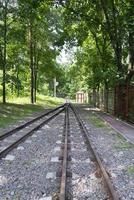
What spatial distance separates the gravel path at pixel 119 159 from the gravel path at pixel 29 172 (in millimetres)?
1139

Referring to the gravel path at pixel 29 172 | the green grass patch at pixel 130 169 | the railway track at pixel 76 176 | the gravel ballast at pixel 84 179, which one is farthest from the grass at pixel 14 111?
the green grass patch at pixel 130 169

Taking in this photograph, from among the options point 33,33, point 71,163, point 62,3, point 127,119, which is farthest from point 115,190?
point 33,33

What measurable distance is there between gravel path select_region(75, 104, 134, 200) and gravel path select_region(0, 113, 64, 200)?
114 cm

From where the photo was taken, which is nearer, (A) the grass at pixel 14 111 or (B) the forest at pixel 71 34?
(A) the grass at pixel 14 111

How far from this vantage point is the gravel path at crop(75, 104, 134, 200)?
23.8 feet

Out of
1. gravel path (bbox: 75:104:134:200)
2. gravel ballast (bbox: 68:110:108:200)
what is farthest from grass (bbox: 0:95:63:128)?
gravel ballast (bbox: 68:110:108:200)

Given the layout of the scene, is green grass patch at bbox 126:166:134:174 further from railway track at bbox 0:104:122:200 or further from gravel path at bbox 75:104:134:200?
railway track at bbox 0:104:122:200

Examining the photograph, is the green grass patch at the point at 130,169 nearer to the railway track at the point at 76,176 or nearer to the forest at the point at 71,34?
the railway track at the point at 76,176

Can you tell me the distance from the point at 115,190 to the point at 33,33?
41848 millimetres

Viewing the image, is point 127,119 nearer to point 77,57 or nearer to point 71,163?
point 71,163

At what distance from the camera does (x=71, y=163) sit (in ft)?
31.0

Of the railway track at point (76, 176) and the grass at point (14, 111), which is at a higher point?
the grass at point (14, 111)

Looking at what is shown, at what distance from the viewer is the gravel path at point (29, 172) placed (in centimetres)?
678

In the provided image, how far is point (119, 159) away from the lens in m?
10.2
